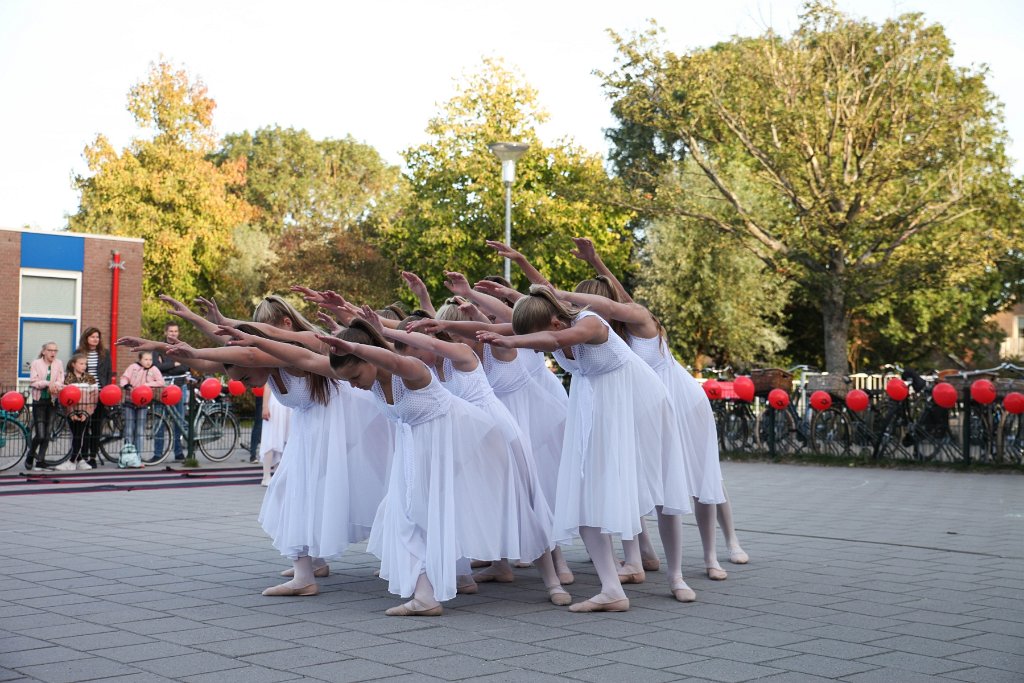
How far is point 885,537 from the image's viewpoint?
9766 mm

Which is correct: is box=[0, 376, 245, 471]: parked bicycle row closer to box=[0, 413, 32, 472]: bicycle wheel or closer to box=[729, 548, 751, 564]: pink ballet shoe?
box=[0, 413, 32, 472]: bicycle wheel

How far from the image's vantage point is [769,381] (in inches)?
778

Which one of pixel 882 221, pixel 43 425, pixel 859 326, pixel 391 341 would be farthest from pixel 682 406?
pixel 859 326

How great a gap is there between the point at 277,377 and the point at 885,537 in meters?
5.44

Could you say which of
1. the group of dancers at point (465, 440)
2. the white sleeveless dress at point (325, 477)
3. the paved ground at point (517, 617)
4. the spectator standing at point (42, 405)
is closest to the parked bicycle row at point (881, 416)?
the paved ground at point (517, 617)

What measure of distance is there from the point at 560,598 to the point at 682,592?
74cm

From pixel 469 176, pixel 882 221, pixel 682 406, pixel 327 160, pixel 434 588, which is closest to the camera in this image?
pixel 434 588

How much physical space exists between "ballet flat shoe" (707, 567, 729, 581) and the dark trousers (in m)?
11.3

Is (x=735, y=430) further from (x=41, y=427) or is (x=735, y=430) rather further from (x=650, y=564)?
(x=650, y=564)

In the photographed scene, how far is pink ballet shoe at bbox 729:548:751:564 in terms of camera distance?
27.5 feet

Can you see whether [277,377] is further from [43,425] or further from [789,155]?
[789,155]

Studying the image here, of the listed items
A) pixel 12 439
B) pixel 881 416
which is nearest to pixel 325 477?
pixel 12 439

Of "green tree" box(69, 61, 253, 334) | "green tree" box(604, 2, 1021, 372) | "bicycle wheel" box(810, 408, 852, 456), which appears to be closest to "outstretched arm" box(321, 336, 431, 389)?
"bicycle wheel" box(810, 408, 852, 456)

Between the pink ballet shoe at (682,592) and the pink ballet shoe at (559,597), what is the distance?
0.65 meters
